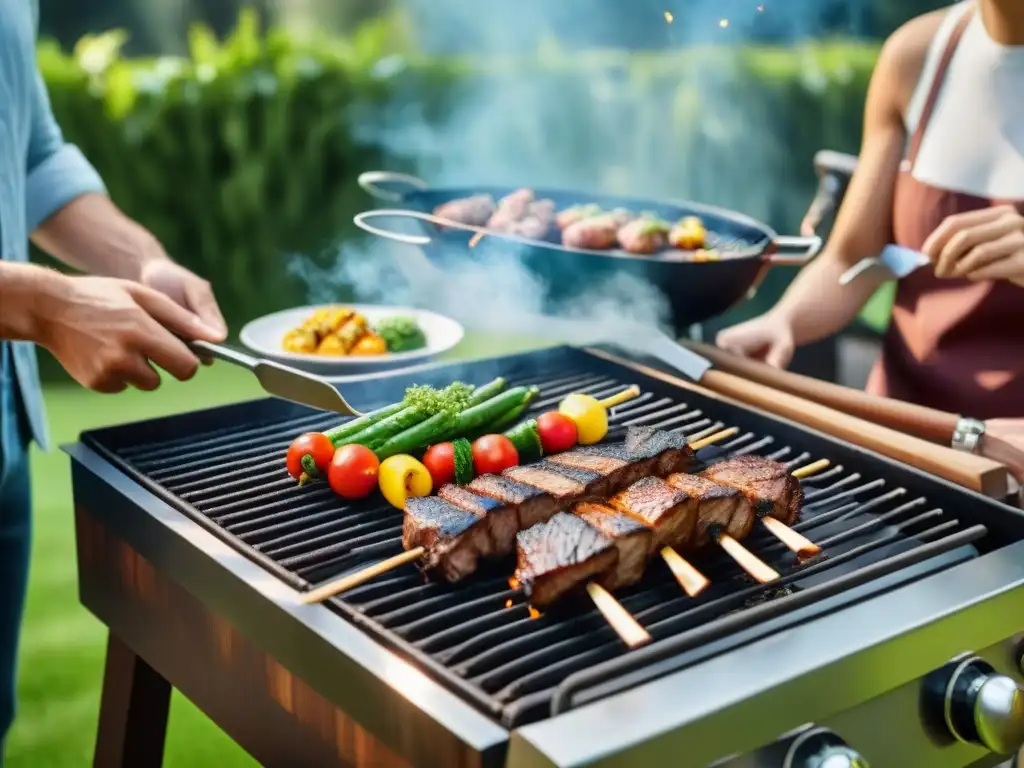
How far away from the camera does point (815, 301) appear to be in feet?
10.9

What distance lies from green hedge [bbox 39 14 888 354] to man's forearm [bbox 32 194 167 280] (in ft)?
16.3

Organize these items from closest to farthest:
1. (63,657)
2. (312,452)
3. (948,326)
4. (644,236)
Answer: (312,452) → (644,236) → (948,326) → (63,657)

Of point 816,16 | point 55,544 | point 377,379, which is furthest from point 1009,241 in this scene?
point 816,16

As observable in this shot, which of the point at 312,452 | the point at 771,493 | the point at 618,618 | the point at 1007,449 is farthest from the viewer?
the point at 1007,449

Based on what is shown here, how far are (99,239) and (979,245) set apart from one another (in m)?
2.30

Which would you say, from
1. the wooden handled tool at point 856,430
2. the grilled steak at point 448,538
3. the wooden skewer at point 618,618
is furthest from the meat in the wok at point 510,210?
the wooden skewer at point 618,618

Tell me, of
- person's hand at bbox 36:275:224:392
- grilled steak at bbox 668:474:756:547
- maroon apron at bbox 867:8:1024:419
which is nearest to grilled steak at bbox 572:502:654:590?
grilled steak at bbox 668:474:756:547

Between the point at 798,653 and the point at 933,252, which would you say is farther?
the point at 933,252

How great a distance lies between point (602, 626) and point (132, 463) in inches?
46.9

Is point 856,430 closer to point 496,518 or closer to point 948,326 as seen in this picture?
point 948,326

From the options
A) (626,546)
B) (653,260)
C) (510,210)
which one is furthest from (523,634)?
(510,210)

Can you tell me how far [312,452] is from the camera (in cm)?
223

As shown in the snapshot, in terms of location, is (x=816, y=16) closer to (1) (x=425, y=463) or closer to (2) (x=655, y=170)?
(2) (x=655, y=170)

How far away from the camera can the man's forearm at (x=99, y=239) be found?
2850 mm
